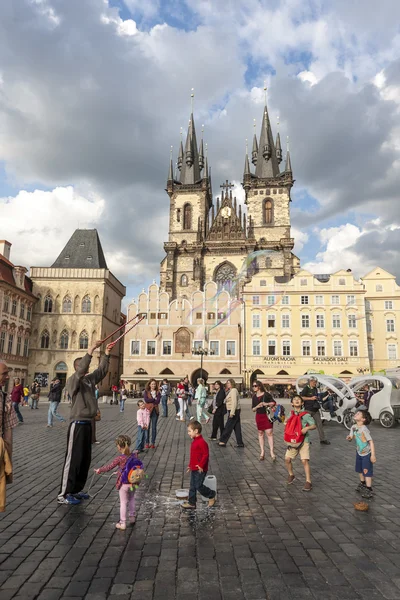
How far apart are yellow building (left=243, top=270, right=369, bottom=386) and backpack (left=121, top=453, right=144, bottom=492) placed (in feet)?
125

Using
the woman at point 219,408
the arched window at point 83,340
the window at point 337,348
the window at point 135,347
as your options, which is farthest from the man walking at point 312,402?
the arched window at point 83,340

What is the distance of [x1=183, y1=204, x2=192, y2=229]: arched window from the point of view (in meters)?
61.4

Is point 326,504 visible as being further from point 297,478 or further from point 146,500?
point 146,500

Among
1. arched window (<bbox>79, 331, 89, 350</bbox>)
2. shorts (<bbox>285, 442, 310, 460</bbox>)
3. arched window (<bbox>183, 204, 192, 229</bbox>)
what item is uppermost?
arched window (<bbox>183, 204, 192, 229</bbox>)

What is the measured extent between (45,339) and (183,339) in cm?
1517

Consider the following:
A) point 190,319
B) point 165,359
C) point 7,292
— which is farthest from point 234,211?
point 7,292

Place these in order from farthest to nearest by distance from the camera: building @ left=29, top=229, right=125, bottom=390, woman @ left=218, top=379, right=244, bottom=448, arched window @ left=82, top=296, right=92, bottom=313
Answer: arched window @ left=82, top=296, right=92, bottom=313, building @ left=29, top=229, right=125, bottom=390, woman @ left=218, top=379, right=244, bottom=448

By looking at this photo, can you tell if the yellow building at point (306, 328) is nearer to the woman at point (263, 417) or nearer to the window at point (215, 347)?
the window at point (215, 347)

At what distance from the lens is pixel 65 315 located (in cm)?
4641

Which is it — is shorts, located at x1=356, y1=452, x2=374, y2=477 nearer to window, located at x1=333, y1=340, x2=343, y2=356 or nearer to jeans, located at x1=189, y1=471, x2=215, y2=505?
jeans, located at x1=189, y1=471, x2=215, y2=505

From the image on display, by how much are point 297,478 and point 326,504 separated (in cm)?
151

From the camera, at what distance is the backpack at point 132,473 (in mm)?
4762

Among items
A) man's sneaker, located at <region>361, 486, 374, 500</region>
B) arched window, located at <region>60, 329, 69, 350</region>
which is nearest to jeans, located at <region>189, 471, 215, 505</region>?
man's sneaker, located at <region>361, 486, 374, 500</region>

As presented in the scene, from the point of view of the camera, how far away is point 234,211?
63125 millimetres
